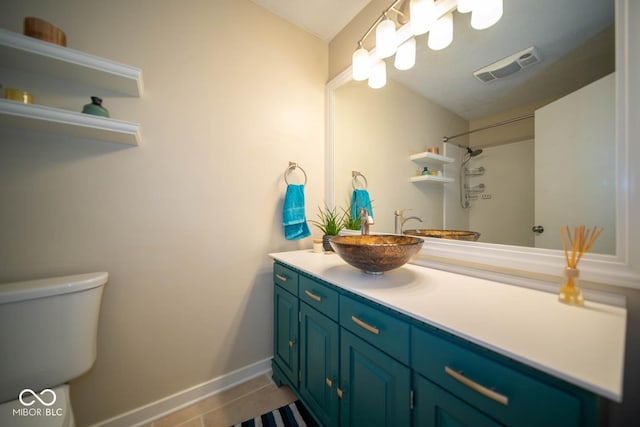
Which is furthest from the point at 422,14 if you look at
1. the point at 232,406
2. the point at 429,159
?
the point at 232,406

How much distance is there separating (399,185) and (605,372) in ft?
3.55

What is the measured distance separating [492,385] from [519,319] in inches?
7.4

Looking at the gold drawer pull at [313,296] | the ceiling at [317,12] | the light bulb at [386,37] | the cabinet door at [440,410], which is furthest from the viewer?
the ceiling at [317,12]

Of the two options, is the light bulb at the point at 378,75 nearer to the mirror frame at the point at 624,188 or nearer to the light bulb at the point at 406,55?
the light bulb at the point at 406,55

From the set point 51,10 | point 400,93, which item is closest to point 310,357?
point 400,93

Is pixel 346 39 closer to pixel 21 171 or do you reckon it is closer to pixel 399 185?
pixel 399 185

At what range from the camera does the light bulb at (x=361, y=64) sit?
4.58ft

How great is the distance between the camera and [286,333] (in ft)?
4.26

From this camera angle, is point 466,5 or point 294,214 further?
point 294,214

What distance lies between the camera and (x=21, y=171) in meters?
0.92

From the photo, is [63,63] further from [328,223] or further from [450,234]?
[450,234]

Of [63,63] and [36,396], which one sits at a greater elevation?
[63,63]

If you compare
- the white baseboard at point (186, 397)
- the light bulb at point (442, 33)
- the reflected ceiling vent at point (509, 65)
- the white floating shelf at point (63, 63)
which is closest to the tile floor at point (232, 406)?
the white baseboard at point (186, 397)

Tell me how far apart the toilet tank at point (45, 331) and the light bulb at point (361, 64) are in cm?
173
